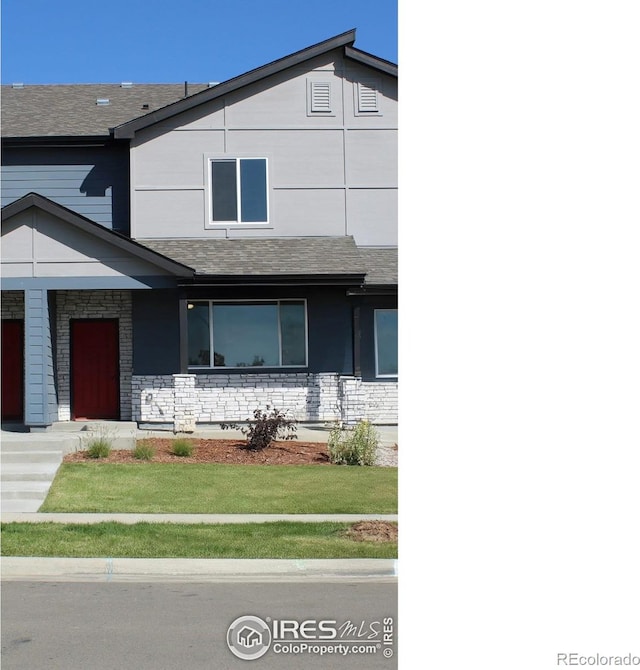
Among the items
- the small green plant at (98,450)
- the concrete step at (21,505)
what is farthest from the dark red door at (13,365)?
the concrete step at (21,505)

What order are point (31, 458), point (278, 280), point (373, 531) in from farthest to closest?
point (278, 280) < point (31, 458) < point (373, 531)

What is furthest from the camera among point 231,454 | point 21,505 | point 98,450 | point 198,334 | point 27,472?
point 198,334

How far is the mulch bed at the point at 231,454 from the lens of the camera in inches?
579

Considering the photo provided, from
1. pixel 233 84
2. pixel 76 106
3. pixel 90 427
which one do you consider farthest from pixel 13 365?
pixel 233 84

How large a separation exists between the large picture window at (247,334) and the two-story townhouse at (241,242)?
0.10ft

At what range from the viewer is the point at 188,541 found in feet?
31.8

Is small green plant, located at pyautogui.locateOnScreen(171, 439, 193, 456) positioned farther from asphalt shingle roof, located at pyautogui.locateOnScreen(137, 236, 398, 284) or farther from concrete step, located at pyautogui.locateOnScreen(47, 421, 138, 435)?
asphalt shingle roof, located at pyautogui.locateOnScreen(137, 236, 398, 284)

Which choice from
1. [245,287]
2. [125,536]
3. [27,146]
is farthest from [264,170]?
[125,536]

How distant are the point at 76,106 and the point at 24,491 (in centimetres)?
1307

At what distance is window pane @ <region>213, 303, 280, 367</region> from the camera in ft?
63.6

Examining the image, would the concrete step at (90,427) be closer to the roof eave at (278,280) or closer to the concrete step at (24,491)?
the roof eave at (278,280)

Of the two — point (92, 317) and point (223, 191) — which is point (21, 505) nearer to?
point (92, 317)
